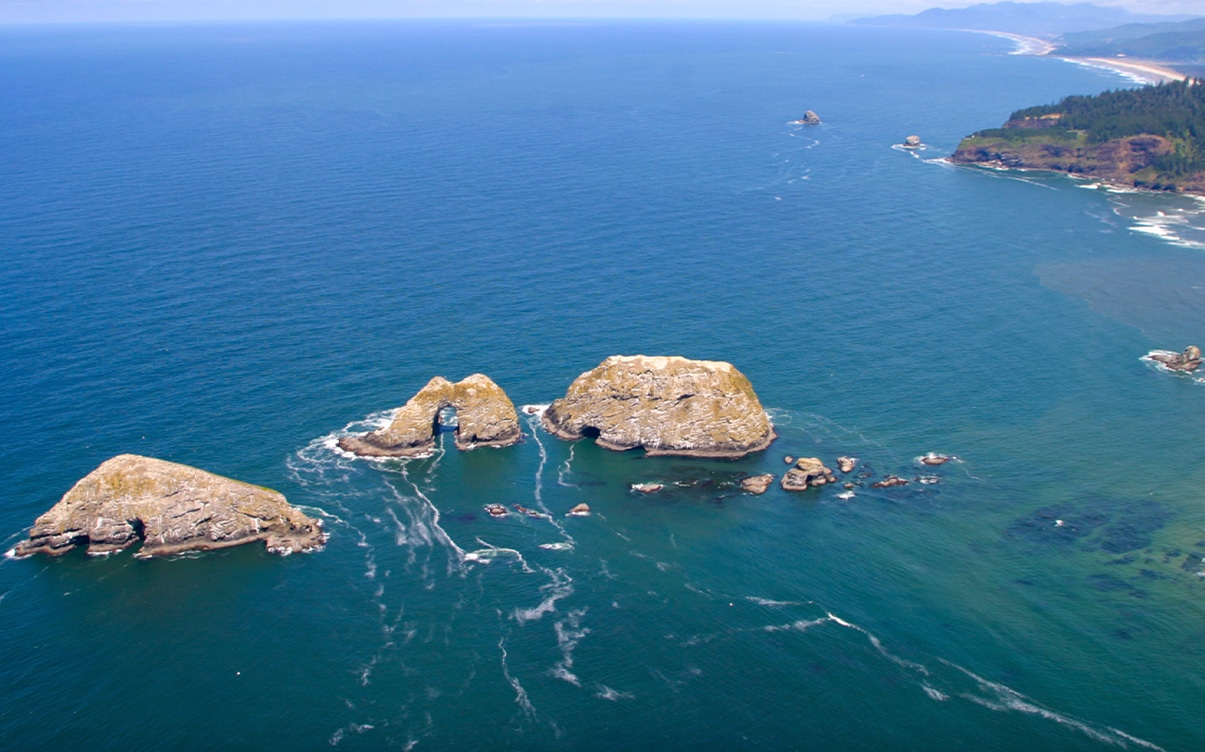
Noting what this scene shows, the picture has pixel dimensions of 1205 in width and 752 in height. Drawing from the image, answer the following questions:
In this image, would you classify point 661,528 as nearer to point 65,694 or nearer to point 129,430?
point 65,694

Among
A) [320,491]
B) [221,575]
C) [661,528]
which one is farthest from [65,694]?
[661,528]

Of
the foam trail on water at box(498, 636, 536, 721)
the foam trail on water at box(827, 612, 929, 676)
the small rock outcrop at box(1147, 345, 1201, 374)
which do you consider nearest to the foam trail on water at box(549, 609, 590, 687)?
the foam trail on water at box(498, 636, 536, 721)

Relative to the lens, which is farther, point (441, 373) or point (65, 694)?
point (441, 373)

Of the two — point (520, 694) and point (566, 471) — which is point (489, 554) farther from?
point (520, 694)

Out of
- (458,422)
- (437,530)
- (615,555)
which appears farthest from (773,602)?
(458,422)

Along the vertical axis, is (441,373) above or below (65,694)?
above

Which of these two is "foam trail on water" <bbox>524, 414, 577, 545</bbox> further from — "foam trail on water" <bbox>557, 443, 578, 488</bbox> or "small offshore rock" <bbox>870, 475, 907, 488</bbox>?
"small offshore rock" <bbox>870, 475, 907, 488</bbox>

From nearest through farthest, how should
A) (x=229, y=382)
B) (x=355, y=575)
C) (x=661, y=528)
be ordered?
(x=355, y=575) < (x=661, y=528) < (x=229, y=382)
